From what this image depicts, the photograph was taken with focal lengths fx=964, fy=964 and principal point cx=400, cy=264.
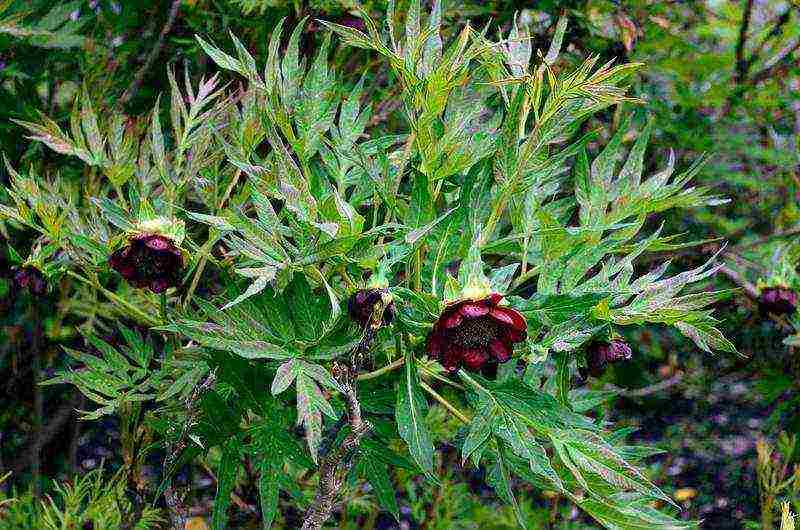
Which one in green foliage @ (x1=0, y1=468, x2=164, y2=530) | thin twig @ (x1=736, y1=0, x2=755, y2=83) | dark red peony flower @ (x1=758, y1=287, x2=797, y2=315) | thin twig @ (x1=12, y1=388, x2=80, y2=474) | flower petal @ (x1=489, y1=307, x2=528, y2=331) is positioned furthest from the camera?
thin twig @ (x1=736, y1=0, x2=755, y2=83)

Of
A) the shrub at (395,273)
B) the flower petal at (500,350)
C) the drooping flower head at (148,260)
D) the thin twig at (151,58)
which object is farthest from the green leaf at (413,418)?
the thin twig at (151,58)

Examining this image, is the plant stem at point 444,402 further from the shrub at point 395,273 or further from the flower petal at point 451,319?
the flower petal at point 451,319

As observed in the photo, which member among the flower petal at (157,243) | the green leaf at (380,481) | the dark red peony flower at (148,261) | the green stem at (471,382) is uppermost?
the flower petal at (157,243)

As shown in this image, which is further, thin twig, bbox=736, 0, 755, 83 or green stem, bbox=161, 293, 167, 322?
thin twig, bbox=736, 0, 755, 83

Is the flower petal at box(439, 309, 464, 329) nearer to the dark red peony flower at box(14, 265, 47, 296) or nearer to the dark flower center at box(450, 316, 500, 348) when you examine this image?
the dark flower center at box(450, 316, 500, 348)

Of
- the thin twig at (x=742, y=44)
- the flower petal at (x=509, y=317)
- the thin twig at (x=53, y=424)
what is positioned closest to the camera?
the flower petal at (x=509, y=317)

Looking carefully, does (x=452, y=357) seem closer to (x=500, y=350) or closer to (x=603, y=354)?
(x=500, y=350)

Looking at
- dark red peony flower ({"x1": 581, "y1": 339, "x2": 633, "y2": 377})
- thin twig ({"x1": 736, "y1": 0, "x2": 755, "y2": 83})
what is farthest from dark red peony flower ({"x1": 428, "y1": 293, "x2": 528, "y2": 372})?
thin twig ({"x1": 736, "y1": 0, "x2": 755, "y2": 83})
